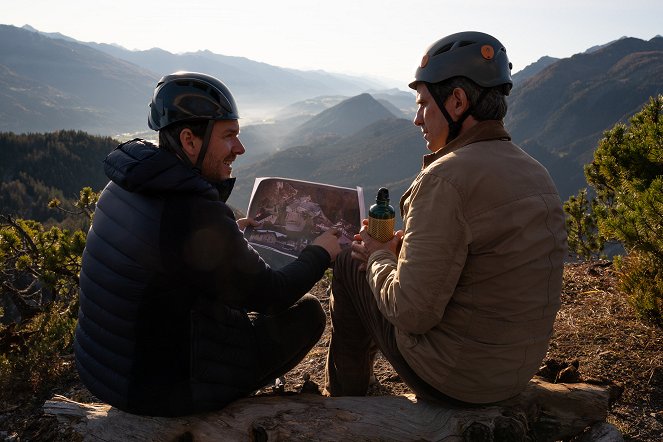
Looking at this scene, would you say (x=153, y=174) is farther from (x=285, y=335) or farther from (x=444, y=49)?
(x=444, y=49)

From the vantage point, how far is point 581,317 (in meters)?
5.26

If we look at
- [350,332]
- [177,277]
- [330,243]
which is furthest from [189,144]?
[350,332]

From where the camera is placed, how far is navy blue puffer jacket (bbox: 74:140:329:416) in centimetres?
254

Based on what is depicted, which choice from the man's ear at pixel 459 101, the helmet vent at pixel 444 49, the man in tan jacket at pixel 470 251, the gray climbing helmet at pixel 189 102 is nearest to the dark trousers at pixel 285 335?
the man in tan jacket at pixel 470 251

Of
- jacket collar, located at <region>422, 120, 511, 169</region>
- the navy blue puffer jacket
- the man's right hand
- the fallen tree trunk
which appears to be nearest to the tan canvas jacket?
jacket collar, located at <region>422, 120, 511, 169</region>

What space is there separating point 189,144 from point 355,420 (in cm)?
202

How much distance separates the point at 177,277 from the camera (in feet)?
8.52

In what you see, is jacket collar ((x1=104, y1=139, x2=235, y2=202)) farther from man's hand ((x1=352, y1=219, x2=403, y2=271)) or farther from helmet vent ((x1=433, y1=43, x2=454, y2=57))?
helmet vent ((x1=433, y1=43, x2=454, y2=57))

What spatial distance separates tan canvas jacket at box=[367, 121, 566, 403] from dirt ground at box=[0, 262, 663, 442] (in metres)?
1.37

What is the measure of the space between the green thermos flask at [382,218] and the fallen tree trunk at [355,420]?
1099mm

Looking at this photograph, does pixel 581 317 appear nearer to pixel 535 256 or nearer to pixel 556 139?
pixel 535 256

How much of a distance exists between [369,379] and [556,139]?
705ft

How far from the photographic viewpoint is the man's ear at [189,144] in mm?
2959

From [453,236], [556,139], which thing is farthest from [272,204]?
[556,139]
